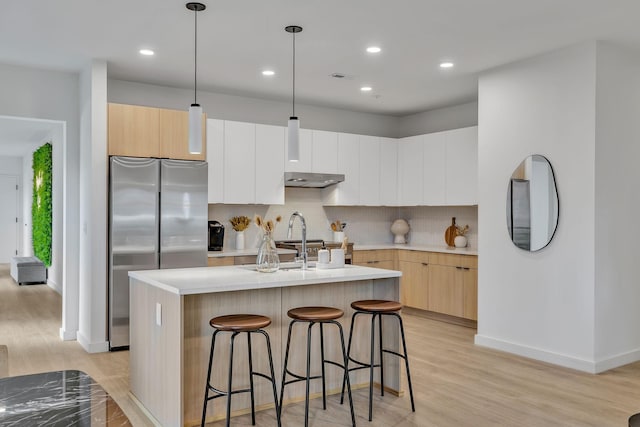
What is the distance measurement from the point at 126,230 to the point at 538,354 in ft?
12.8

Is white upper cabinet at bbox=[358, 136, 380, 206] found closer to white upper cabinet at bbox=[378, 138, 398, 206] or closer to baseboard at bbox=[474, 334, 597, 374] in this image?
white upper cabinet at bbox=[378, 138, 398, 206]

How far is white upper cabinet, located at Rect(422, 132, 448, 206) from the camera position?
6609 mm

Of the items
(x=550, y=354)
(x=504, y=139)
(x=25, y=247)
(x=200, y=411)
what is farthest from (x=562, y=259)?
(x=25, y=247)

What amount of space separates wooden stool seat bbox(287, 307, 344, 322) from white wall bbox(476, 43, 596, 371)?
2252mm

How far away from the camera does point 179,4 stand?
363 cm

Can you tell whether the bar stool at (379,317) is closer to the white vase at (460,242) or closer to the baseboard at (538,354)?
the baseboard at (538,354)

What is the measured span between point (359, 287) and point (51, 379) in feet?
8.79

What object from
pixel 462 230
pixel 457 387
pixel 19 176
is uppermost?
pixel 19 176

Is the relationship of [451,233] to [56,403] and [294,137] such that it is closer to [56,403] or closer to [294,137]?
[294,137]

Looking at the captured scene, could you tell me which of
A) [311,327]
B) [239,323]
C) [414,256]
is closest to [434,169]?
[414,256]

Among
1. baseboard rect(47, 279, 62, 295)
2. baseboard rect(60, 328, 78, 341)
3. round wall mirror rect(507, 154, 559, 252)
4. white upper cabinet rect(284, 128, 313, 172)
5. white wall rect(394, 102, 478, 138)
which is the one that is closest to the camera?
round wall mirror rect(507, 154, 559, 252)

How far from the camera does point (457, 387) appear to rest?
13.1 feet

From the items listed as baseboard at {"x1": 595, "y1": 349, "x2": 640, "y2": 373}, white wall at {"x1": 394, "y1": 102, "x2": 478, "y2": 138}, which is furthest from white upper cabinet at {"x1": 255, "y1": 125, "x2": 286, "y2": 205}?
baseboard at {"x1": 595, "y1": 349, "x2": 640, "y2": 373}

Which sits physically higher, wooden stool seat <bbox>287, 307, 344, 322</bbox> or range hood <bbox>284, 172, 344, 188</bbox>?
range hood <bbox>284, 172, 344, 188</bbox>
